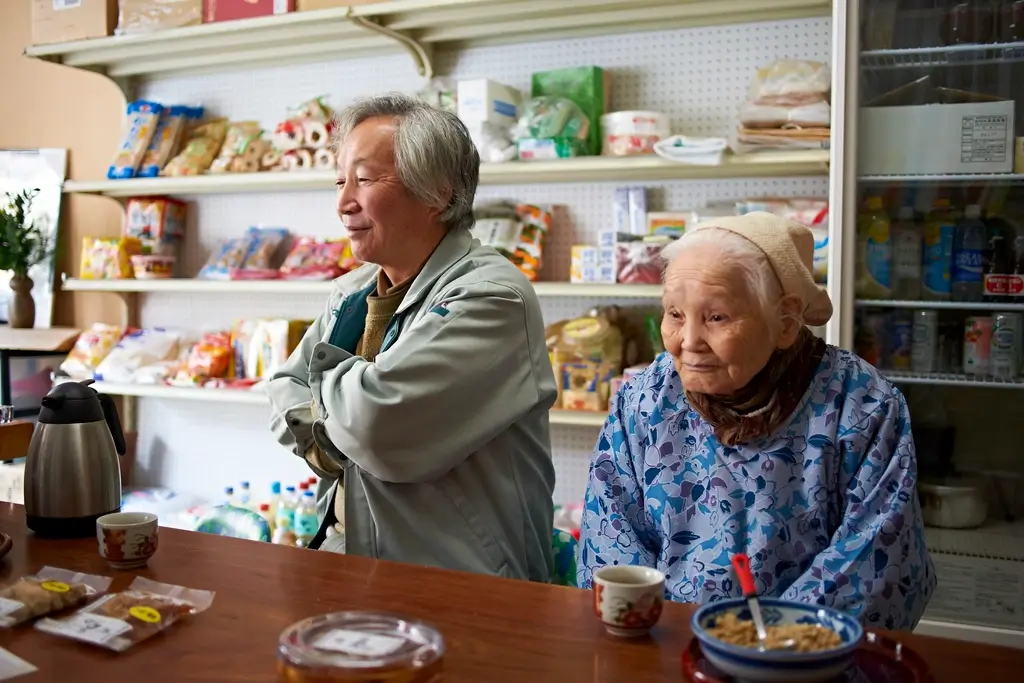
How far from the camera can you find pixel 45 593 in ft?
4.26

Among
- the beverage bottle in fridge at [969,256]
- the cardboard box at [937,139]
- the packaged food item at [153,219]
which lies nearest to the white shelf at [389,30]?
the cardboard box at [937,139]

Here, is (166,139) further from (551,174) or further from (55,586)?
(55,586)

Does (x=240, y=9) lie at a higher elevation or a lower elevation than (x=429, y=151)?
higher

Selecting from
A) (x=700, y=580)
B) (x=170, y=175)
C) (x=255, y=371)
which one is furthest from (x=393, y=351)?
(x=170, y=175)

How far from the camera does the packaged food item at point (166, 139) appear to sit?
155 inches

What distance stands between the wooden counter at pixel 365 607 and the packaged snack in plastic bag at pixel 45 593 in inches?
1.0

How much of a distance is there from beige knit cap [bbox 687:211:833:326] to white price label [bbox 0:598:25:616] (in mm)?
1247

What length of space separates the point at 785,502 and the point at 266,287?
256 centimetres

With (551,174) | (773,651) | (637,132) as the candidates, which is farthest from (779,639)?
(551,174)

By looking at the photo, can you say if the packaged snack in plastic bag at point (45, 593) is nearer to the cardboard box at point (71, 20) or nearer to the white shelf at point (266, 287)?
the white shelf at point (266, 287)

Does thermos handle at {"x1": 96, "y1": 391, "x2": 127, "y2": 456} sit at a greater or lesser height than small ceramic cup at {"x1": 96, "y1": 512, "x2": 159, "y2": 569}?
greater

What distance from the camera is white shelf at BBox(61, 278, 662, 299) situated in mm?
3092

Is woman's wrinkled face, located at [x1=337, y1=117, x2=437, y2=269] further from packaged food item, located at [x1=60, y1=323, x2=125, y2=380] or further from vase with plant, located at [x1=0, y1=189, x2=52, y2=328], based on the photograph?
vase with plant, located at [x1=0, y1=189, x2=52, y2=328]

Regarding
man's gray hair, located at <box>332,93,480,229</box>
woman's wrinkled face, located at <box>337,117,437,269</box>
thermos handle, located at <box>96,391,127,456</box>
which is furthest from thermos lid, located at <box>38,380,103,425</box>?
man's gray hair, located at <box>332,93,480,229</box>
